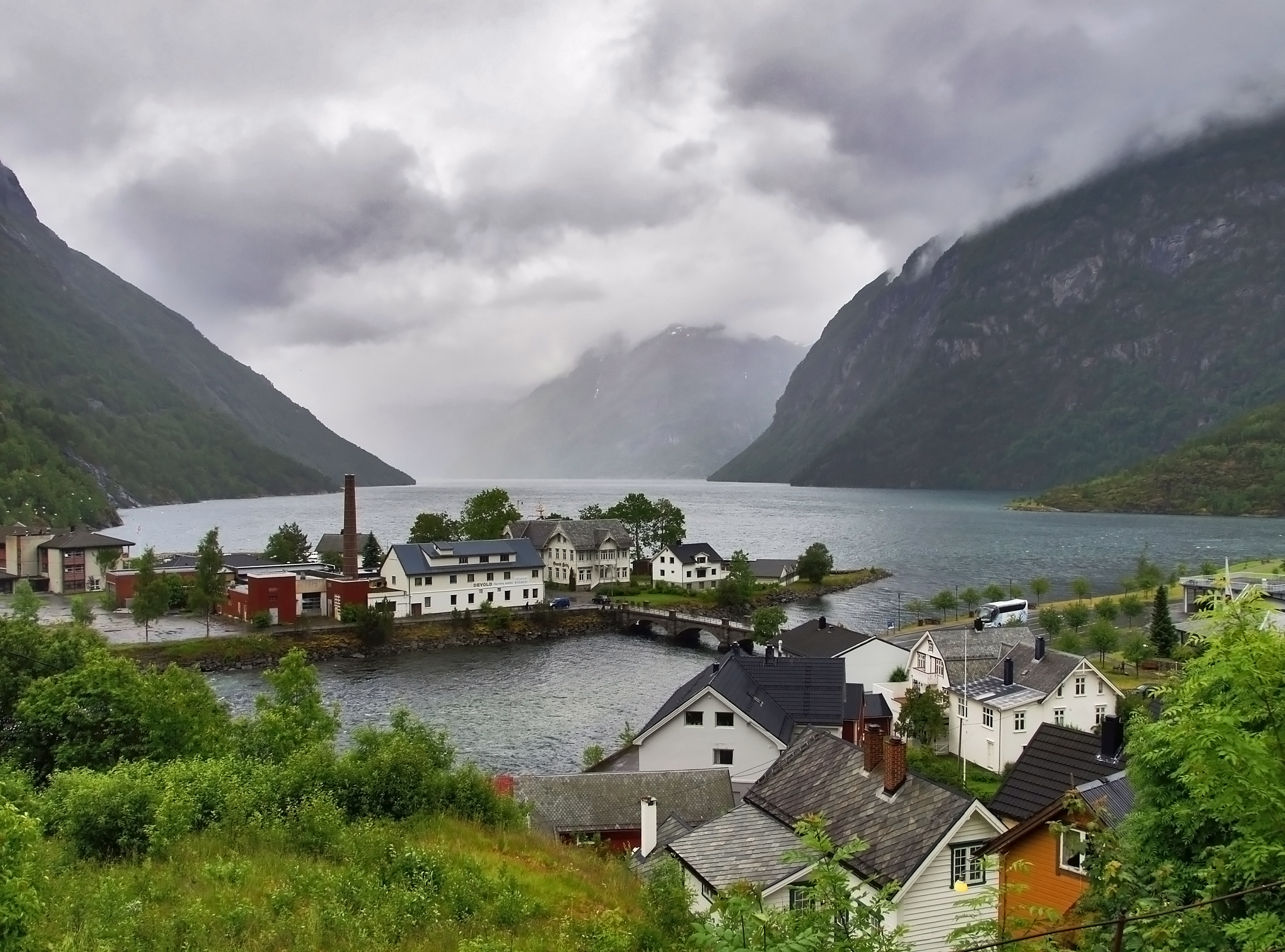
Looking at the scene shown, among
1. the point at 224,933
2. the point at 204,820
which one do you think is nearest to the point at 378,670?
the point at 204,820

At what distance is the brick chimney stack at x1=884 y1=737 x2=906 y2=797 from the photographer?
59.3 ft

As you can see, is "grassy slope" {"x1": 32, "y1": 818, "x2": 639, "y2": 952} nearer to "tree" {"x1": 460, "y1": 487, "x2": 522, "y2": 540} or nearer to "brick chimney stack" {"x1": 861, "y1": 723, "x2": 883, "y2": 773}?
"brick chimney stack" {"x1": 861, "y1": 723, "x2": 883, "y2": 773}

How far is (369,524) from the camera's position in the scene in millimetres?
176875

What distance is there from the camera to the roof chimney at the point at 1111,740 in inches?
781

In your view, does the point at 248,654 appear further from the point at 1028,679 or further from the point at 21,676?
the point at 1028,679

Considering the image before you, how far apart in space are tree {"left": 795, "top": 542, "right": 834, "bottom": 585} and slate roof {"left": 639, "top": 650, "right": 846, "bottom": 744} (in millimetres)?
59019

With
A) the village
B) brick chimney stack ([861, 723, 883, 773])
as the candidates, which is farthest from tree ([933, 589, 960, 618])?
brick chimney stack ([861, 723, 883, 773])

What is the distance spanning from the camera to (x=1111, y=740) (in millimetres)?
20062

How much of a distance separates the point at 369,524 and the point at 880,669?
487ft

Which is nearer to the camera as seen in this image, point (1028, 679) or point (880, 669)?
point (1028, 679)

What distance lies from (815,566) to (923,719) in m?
59.3

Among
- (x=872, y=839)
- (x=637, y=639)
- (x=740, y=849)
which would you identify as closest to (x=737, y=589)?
(x=637, y=639)

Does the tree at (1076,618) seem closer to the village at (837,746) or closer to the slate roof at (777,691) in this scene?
the village at (837,746)

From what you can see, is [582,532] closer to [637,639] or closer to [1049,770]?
[637,639]
